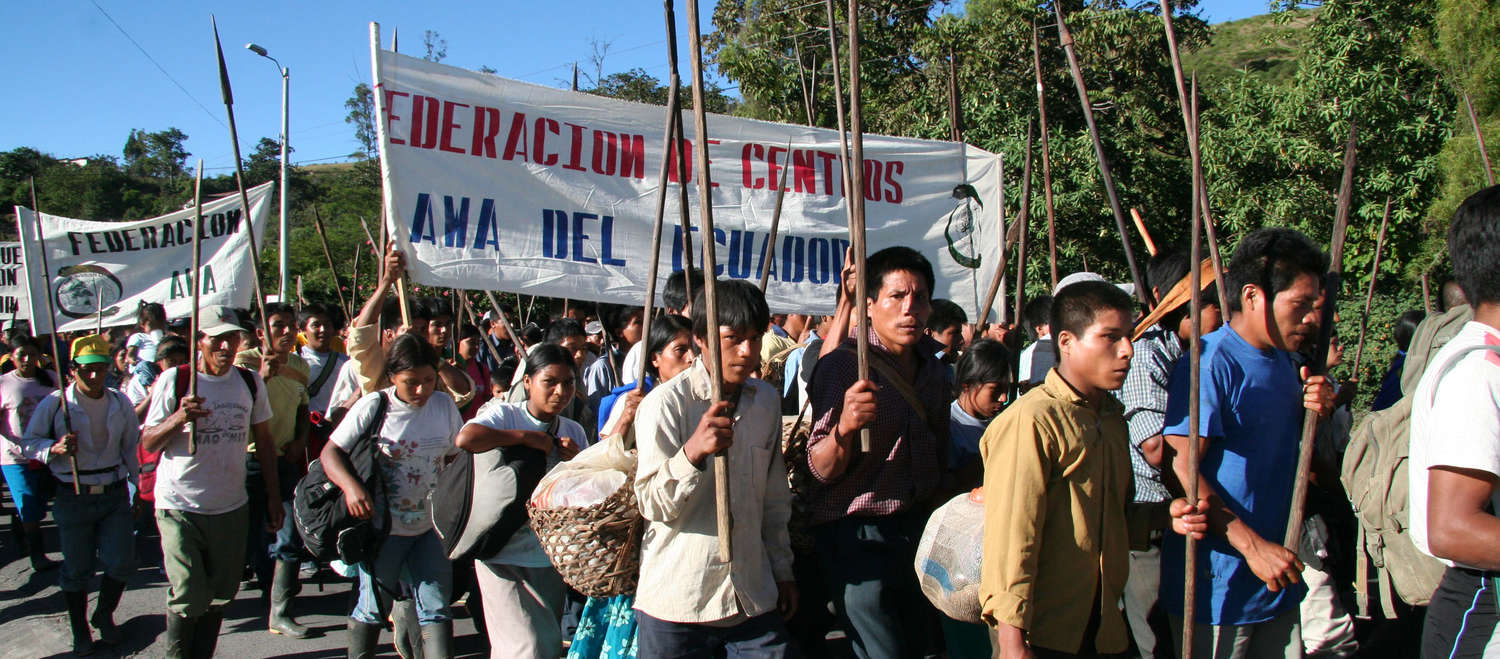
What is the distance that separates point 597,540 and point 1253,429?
73.9 inches

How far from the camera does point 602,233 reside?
477 cm

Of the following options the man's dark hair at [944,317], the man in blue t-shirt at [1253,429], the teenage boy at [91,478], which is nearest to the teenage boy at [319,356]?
the teenage boy at [91,478]

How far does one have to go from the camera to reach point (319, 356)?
6.48 metres

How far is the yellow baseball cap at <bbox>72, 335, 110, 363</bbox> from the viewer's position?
20.0 feet

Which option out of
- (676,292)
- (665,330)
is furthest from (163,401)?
(665,330)

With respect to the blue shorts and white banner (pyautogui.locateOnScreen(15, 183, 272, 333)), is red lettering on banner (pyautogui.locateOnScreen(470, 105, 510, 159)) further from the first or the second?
the blue shorts

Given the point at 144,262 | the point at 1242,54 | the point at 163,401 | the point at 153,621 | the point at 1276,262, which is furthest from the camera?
the point at 1242,54

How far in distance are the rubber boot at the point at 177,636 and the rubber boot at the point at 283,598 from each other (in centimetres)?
112

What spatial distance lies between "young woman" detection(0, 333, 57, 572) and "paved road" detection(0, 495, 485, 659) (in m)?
0.49

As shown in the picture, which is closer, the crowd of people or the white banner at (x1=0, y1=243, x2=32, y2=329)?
the crowd of people

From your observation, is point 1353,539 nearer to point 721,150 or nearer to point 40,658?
point 721,150

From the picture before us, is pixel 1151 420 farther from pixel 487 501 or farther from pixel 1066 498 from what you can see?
pixel 487 501

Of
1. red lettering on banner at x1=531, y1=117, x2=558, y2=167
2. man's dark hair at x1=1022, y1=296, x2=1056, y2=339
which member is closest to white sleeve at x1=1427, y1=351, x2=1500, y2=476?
man's dark hair at x1=1022, y1=296, x2=1056, y2=339

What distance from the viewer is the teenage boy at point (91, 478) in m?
5.39
